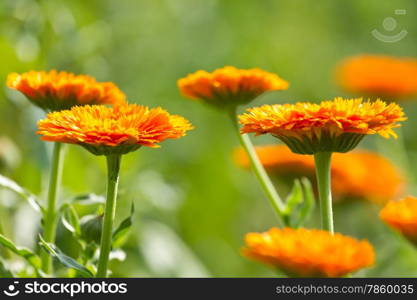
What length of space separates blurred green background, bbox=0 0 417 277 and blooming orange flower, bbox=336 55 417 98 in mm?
218

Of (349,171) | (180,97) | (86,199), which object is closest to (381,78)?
(349,171)

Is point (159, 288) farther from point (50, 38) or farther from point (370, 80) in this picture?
point (370, 80)

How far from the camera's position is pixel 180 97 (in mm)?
3467

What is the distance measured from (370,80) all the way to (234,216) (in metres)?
0.98

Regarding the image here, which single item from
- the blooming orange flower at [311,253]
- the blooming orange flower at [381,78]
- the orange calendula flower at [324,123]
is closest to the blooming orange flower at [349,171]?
the blooming orange flower at [381,78]

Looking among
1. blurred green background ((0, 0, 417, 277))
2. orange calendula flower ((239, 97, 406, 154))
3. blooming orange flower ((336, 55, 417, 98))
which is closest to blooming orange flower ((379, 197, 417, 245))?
orange calendula flower ((239, 97, 406, 154))

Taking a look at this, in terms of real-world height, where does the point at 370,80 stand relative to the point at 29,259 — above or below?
above

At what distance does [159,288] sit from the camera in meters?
1.07

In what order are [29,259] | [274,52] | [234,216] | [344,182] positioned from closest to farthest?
[29,259], [344,182], [234,216], [274,52]

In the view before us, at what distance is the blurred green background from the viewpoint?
82.9 inches

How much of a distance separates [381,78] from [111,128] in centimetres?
177

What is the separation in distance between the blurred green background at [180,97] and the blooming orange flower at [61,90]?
1.74 ft

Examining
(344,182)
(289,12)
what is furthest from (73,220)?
(289,12)

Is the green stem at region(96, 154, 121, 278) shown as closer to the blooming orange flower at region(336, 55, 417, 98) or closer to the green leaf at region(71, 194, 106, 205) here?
the green leaf at region(71, 194, 106, 205)
